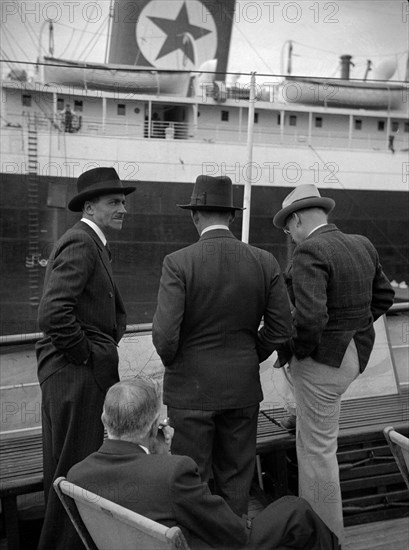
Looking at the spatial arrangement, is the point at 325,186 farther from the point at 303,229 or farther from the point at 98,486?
the point at 98,486

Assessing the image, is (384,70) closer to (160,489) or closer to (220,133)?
(220,133)

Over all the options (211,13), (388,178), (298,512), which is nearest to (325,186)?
(388,178)

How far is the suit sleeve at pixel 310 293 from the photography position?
75.4 inches

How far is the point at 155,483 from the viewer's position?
1.29m

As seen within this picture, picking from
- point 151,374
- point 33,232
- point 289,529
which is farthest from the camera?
point 33,232

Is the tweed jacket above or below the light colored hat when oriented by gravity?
below

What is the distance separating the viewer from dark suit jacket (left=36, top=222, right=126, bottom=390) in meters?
1.80

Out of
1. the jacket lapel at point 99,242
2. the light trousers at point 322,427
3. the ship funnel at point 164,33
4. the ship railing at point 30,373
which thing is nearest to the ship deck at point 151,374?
the ship railing at point 30,373

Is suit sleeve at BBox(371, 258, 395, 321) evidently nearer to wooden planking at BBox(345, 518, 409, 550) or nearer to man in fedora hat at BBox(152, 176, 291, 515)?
man in fedora hat at BBox(152, 176, 291, 515)

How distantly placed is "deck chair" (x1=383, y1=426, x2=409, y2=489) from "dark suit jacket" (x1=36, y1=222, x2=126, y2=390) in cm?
97

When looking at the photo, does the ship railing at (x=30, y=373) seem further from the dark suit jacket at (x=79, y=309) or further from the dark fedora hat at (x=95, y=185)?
the dark fedora hat at (x=95, y=185)

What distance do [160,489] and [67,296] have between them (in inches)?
29.7

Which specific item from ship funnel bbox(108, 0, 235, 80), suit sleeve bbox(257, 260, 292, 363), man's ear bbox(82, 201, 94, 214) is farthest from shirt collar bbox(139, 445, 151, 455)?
ship funnel bbox(108, 0, 235, 80)

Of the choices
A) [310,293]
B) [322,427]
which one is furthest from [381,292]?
[322,427]
